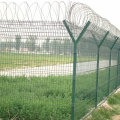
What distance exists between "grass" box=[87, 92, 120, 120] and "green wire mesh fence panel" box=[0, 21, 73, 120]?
2.34 feet

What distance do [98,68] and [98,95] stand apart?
2.74ft

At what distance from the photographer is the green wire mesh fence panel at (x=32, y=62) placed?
5.47 meters

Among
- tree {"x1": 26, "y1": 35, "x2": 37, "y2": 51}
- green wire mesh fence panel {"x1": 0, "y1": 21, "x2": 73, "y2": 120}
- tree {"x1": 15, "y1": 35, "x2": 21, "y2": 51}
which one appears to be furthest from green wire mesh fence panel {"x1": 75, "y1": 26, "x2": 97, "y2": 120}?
tree {"x1": 15, "y1": 35, "x2": 21, "y2": 51}

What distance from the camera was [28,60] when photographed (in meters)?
5.89

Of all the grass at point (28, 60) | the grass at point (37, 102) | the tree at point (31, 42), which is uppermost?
the tree at point (31, 42)

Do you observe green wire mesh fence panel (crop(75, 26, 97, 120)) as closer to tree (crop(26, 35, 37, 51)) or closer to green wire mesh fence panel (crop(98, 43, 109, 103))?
green wire mesh fence panel (crop(98, 43, 109, 103))

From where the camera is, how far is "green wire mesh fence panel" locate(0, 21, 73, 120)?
5.47 metres

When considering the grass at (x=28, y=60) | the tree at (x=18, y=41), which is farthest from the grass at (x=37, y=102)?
the tree at (x=18, y=41)

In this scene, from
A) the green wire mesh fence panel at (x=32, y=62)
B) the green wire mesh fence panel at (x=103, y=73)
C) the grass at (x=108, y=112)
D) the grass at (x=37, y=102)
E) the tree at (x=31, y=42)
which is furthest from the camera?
the green wire mesh fence panel at (x=103, y=73)

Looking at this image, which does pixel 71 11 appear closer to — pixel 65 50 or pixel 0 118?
pixel 65 50

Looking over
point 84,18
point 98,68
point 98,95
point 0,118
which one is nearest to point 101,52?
point 98,68

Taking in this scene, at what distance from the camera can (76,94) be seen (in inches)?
205

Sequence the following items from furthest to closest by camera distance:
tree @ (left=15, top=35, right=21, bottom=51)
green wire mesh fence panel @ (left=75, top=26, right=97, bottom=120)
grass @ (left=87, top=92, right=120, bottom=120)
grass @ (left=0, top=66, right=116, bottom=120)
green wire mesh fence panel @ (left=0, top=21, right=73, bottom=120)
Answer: grass @ (left=87, top=92, right=120, bottom=120) → tree @ (left=15, top=35, right=21, bottom=51) → grass @ (left=0, top=66, right=116, bottom=120) → green wire mesh fence panel @ (left=0, top=21, right=73, bottom=120) → green wire mesh fence panel @ (left=75, top=26, right=97, bottom=120)

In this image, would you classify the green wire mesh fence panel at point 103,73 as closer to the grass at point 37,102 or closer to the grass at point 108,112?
the grass at point 108,112
